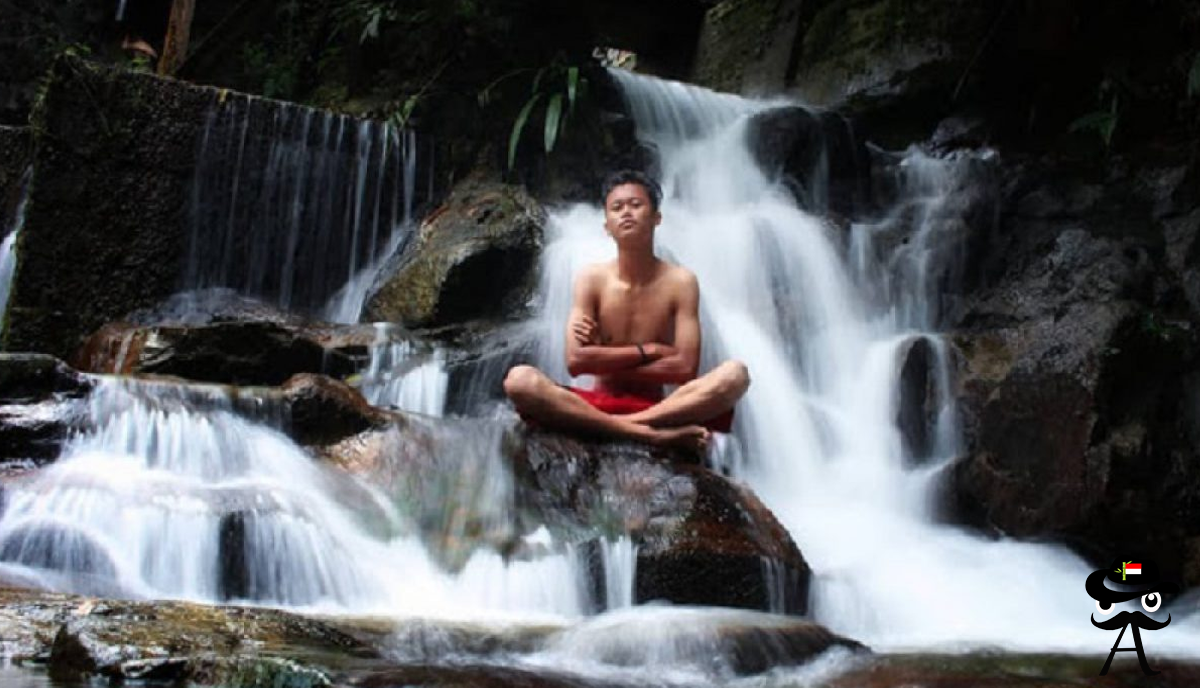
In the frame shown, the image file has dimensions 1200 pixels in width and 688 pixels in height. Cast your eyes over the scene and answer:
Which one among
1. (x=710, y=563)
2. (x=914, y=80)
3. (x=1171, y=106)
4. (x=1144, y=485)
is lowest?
(x=710, y=563)

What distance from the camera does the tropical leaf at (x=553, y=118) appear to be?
802cm

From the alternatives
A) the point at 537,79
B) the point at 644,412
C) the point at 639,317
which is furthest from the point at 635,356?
the point at 537,79

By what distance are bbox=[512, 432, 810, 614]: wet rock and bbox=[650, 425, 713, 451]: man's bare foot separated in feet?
0.21

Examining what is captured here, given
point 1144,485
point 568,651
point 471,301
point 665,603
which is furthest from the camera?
point 471,301

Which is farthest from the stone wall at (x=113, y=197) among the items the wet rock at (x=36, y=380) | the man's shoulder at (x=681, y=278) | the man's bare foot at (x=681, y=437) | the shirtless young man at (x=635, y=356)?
the man's bare foot at (x=681, y=437)

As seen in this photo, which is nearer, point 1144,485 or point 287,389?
point 287,389

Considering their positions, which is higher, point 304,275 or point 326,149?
point 326,149

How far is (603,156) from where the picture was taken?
840 centimetres

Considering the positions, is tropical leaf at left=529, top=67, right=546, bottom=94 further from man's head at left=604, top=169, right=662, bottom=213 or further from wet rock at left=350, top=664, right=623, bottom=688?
wet rock at left=350, top=664, right=623, bottom=688

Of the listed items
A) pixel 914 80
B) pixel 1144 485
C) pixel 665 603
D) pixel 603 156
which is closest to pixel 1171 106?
pixel 914 80

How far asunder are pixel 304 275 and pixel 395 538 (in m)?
3.78

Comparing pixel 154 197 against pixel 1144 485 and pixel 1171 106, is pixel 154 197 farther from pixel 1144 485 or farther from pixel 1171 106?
pixel 1171 106

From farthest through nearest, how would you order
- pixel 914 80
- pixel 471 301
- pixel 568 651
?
pixel 914 80, pixel 471 301, pixel 568 651

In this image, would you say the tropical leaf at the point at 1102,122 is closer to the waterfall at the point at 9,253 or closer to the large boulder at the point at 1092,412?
the large boulder at the point at 1092,412
